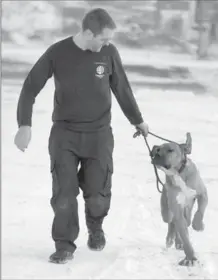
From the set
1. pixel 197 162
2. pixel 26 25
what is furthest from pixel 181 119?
pixel 26 25

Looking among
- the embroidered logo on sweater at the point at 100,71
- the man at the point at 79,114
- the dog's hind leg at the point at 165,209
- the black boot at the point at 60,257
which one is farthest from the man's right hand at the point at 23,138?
the dog's hind leg at the point at 165,209

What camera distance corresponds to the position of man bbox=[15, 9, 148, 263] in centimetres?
220

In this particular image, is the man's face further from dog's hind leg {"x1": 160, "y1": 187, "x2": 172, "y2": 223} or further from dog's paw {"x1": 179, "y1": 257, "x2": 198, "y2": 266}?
dog's paw {"x1": 179, "y1": 257, "x2": 198, "y2": 266}

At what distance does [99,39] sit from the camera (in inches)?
85.2

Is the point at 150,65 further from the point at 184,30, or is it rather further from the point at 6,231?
the point at 6,231

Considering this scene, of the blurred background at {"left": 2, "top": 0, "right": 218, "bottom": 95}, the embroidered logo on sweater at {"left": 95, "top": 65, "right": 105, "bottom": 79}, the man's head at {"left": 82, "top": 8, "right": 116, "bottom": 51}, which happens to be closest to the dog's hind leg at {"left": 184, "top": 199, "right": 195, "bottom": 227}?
the embroidered logo on sweater at {"left": 95, "top": 65, "right": 105, "bottom": 79}

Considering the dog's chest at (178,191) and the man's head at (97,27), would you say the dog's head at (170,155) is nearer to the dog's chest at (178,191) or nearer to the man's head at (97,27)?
the dog's chest at (178,191)

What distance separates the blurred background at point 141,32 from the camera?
10.4 ft

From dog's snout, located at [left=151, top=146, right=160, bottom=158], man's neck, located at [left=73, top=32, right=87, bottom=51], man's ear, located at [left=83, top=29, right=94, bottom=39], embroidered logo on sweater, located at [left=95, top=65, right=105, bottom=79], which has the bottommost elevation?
dog's snout, located at [left=151, top=146, right=160, bottom=158]

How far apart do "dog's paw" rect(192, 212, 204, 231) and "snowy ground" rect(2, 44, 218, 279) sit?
0.35ft

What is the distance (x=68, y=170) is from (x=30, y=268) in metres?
0.37

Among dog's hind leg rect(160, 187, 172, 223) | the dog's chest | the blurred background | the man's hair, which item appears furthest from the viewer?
the blurred background

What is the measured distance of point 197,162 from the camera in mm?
2920

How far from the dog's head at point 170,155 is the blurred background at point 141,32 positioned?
1.01 m
